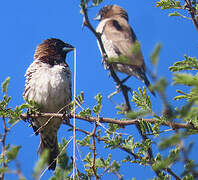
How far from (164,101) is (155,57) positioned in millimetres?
125

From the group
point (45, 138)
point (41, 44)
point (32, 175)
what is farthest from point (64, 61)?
point (32, 175)

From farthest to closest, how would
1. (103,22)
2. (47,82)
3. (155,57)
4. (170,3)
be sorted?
1. (103,22)
2. (47,82)
3. (170,3)
4. (155,57)

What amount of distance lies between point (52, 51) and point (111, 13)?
8.33 feet

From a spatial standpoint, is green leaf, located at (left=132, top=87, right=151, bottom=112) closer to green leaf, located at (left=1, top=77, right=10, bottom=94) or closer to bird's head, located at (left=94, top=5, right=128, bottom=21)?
green leaf, located at (left=1, top=77, right=10, bottom=94)

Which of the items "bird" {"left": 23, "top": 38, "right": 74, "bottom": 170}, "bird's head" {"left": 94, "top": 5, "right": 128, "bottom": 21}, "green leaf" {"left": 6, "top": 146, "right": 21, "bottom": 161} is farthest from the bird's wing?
"green leaf" {"left": 6, "top": 146, "right": 21, "bottom": 161}

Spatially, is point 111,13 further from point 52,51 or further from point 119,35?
A: point 52,51

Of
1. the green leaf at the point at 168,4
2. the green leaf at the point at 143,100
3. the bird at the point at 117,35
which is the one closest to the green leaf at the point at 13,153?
the green leaf at the point at 143,100

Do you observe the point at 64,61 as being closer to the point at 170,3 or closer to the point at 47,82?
the point at 47,82

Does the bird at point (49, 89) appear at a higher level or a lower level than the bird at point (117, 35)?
lower

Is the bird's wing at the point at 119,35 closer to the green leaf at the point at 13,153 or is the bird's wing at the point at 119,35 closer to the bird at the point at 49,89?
the bird at the point at 49,89

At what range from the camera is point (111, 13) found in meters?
6.99

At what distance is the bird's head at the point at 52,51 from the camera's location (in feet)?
15.3

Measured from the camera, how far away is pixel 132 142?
8.67 ft

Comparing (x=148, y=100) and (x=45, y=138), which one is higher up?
(x=45, y=138)
